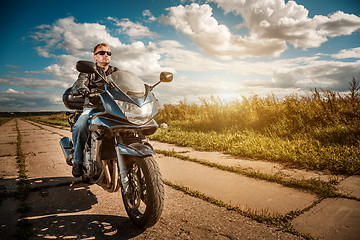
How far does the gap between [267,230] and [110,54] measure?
2929 millimetres

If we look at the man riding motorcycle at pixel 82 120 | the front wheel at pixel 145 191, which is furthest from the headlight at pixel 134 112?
the man riding motorcycle at pixel 82 120

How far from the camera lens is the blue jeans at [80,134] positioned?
9.30ft

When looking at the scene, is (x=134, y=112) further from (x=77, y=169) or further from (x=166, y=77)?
(x=77, y=169)

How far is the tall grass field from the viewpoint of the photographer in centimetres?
399

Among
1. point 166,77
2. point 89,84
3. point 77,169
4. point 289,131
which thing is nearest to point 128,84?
point 166,77

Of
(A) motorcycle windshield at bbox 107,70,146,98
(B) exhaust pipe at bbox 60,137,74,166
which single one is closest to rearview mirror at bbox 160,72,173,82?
(A) motorcycle windshield at bbox 107,70,146,98

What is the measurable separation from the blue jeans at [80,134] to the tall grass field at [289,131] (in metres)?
3.23

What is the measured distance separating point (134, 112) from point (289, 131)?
16.9 ft

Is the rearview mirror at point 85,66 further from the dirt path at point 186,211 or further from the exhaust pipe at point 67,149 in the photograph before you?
the exhaust pipe at point 67,149

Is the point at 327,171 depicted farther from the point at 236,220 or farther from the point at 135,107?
the point at 135,107

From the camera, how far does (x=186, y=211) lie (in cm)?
245

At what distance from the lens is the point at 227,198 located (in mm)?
2713

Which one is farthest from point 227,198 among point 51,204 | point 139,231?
point 51,204

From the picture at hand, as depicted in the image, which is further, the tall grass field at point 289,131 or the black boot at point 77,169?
the tall grass field at point 289,131
